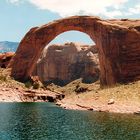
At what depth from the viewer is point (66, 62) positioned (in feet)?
627

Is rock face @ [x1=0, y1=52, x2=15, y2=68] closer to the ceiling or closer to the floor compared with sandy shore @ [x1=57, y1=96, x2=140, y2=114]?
closer to the ceiling

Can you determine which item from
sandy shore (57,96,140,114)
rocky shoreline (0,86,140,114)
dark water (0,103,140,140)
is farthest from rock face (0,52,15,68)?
dark water (0,103,140,140)

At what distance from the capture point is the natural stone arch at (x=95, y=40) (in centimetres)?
10238

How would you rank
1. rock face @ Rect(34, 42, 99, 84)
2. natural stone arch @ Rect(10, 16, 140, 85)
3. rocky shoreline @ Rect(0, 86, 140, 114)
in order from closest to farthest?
rocky shoreline @ Rect(0, 86, 140, 114)
natural stone arch @ Rect(10, 16, 140, 85)
rock face @ Rect(34, 42, 99, 84)

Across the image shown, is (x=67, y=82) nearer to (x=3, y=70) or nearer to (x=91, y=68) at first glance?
(x=91, y=68)

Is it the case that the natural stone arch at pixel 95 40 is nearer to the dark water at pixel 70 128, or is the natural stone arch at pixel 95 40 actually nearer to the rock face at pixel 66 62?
the dark water at pixel 70 128

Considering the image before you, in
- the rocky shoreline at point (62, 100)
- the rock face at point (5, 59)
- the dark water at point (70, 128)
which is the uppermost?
the rock face at point (5, 59)

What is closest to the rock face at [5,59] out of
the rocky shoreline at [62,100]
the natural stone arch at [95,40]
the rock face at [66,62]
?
the natural stone arch at [95,40]

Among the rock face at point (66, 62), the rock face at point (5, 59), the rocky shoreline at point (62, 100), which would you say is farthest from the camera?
the rock face at point (66, 62)

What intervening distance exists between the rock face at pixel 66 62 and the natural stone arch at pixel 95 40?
6111cm

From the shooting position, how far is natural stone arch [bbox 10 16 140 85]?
102375mm

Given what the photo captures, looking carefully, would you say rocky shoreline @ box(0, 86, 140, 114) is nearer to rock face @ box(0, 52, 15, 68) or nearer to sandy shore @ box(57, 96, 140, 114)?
sandy shore @ box(57, 96, 140, 114)

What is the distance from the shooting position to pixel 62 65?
626 feet

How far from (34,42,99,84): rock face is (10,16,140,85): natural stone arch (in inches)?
2406
